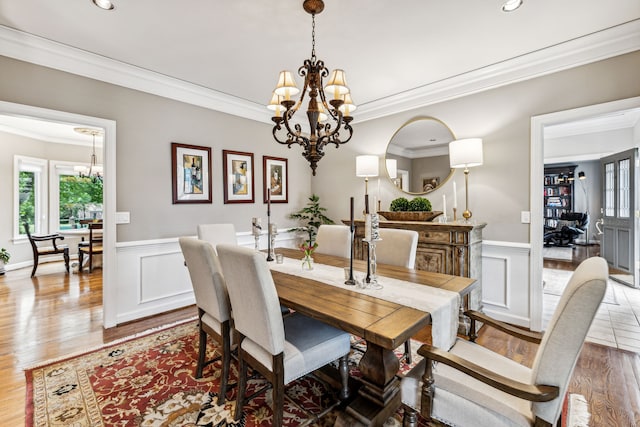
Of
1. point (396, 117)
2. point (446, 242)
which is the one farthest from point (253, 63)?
point (446, 242)

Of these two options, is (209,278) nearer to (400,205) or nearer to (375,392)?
(375,392)

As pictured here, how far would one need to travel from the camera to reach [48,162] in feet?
20.2

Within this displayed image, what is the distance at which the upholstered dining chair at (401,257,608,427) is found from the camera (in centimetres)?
96

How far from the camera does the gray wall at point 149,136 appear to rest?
260cm

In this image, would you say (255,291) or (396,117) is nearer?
(255,291)

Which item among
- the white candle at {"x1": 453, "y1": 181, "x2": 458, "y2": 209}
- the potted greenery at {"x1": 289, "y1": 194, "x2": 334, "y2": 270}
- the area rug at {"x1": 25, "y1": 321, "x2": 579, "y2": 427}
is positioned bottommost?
the area rug at {"x1": 25, "y1": 321, "x2": 579, "y2": 427}

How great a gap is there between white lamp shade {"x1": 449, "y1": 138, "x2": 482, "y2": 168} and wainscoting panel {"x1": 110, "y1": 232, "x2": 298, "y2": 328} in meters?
3.30

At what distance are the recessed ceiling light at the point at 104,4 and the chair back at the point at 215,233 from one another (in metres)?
1.93

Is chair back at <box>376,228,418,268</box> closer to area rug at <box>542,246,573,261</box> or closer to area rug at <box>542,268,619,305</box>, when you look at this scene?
area rug at <box>542,268,619,305</box>

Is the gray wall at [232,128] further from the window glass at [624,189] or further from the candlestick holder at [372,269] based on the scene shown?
the window glass at [624,189]

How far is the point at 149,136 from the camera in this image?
10.5ft

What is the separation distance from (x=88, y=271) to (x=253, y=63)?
5070 mm

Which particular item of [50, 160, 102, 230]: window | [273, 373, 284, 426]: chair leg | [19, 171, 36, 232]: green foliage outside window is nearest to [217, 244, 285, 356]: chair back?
[273, 373, 284, 426]: chair leg

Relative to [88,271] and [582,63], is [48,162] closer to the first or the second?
[88,271]
